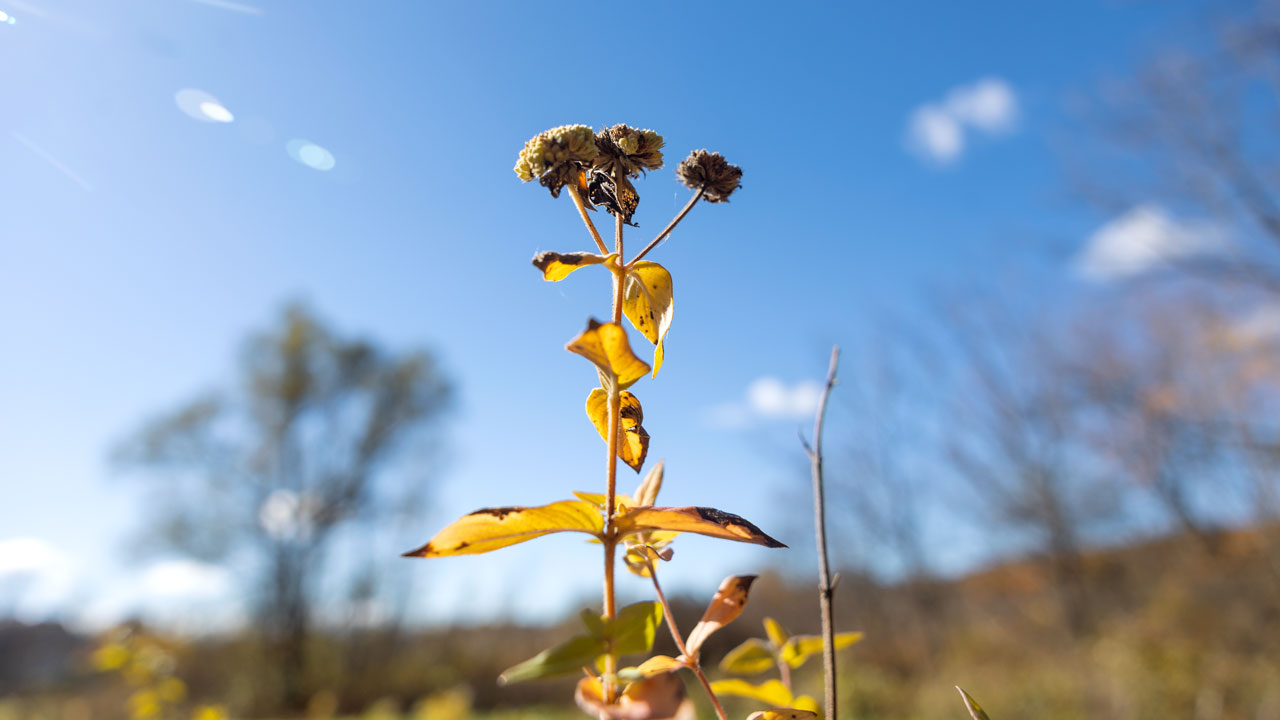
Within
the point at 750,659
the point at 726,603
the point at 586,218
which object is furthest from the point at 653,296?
the point at 750,659

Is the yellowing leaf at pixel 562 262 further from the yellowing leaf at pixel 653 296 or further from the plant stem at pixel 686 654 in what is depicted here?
the plant stem at pixel 686 654

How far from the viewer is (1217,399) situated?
5.17 m

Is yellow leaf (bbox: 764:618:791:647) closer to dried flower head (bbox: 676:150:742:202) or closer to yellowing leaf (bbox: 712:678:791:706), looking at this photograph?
yellowing leaf (bbox: 712:678:791:706)

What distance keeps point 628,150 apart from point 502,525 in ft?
0.54

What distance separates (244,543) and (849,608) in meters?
7.75

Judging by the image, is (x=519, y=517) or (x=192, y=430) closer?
(x=519, y=517)

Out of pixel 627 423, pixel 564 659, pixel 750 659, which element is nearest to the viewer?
pixel 564 659

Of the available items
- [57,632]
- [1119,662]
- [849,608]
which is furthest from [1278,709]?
[57,632]

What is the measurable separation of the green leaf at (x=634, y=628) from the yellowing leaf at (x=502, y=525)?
0.04 metres

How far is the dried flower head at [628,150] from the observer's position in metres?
0.29

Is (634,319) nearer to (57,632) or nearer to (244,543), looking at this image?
(244,543)

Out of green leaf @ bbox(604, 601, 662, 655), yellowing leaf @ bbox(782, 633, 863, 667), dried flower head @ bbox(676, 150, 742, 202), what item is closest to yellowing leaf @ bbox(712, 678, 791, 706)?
yellowing leaf @ bbox(782, 633, 863, 667)

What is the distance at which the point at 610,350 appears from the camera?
235mm

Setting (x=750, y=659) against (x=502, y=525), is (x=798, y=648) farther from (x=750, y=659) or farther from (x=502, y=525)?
(x=502, y=525)
